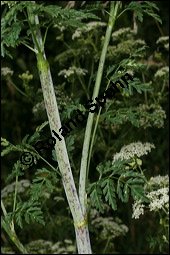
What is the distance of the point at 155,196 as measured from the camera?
91.0 inches

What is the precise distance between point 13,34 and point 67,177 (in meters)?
0.51

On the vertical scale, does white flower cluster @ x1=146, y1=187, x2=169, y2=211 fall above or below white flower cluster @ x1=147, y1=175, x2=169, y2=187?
below

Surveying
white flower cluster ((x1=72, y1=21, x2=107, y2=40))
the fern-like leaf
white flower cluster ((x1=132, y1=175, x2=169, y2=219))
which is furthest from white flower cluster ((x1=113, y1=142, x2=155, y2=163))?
white flower cluster ((x1=72, y1=21, x2=107, y2=40))

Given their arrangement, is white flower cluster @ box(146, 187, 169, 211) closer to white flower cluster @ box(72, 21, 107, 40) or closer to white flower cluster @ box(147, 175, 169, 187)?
white flower cluster @ box(147, 175, 169, 187)

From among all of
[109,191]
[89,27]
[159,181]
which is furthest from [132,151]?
[89,27]

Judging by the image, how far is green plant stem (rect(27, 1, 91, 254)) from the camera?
1776 millimetres

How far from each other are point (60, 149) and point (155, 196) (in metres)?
0.67

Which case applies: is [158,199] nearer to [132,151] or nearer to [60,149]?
[132,151]

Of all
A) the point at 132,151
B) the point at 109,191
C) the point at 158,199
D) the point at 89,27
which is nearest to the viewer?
the point at 109,191

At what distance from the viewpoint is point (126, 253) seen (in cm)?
408

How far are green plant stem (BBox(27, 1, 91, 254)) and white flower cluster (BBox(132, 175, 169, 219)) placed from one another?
16.6 inches

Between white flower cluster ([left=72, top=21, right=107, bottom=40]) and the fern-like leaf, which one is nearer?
the fern-like leaf

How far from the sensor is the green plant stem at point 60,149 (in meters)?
1.78

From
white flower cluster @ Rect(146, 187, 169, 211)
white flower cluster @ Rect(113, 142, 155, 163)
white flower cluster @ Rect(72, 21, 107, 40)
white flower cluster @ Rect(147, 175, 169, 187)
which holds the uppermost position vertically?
white flower cluster @ Rect(72, 21, 107, 40)
